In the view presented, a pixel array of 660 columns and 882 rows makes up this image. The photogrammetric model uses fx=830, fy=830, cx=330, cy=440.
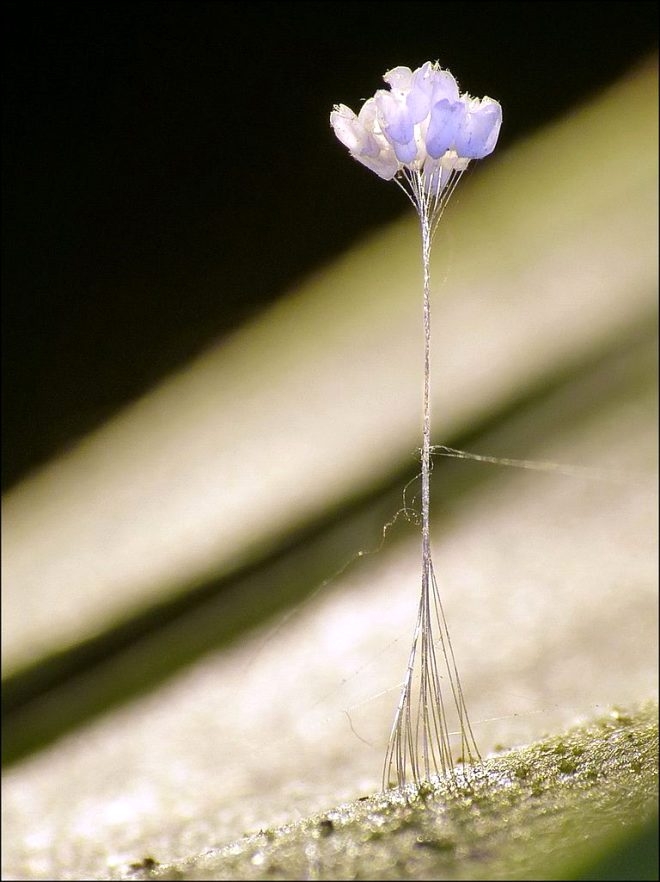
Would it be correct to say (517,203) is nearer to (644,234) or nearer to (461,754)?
(644,234)

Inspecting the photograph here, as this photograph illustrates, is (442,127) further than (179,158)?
No

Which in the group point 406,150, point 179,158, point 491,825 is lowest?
point 491,825

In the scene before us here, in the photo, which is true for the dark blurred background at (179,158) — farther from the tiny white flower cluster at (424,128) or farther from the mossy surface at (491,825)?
the mossy surface at (491,825)

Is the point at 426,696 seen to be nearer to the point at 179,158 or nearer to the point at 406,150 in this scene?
the point at 406,150

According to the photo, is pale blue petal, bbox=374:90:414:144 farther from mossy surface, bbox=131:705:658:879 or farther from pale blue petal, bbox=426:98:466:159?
mossy surface, bbox=131:705:658:879

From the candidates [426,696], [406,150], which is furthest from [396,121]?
[426,696]

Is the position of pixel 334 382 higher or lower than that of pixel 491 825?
higher
